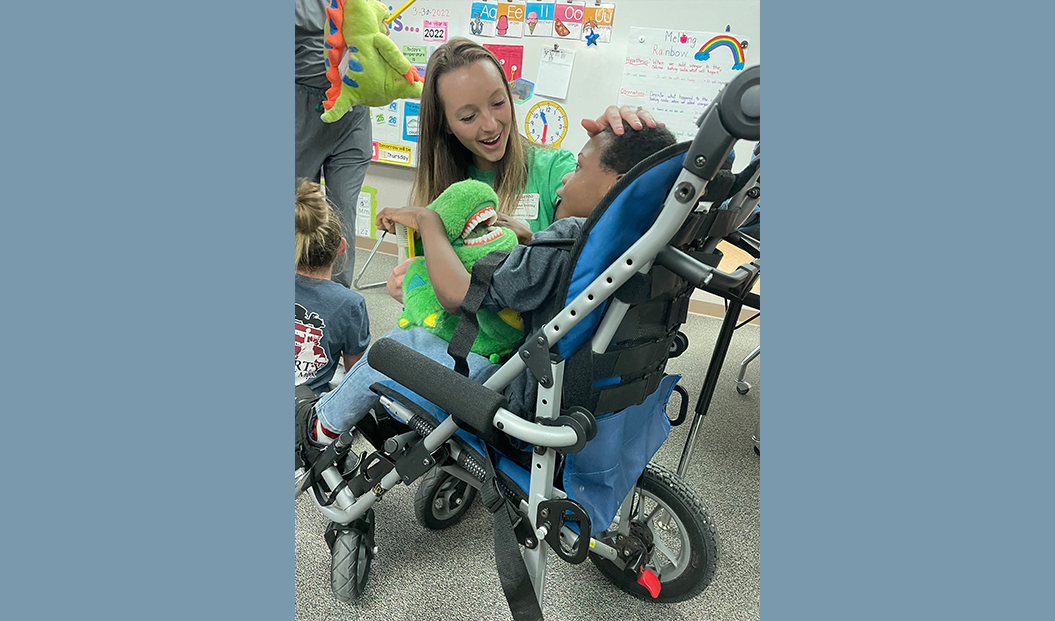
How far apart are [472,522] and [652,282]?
0.91 metres

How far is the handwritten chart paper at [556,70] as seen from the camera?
3.30 feet

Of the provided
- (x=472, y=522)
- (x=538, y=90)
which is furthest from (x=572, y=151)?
(x=472, y=522)

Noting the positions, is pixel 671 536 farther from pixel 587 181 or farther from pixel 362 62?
pixel 362 62

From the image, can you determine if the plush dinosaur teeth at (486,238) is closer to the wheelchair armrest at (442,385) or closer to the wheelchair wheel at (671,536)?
the wheelchair armrest at (442,385)

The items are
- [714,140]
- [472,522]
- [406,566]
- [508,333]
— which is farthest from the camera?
[472,522]

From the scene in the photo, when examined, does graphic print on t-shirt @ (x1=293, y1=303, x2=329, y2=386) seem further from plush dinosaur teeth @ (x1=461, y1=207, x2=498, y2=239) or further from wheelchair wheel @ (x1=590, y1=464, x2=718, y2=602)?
wheelchair wheel @ (x1=590, y1=464, x2=718, y2=602)

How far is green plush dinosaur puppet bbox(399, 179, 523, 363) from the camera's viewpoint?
983mm

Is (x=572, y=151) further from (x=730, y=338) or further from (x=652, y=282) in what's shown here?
(x=730, y=338)

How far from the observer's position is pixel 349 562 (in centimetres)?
122

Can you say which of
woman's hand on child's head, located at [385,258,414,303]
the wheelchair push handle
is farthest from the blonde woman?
the wheelchair push handle

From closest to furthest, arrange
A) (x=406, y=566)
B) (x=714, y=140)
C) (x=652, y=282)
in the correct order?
(x=714, y=140), (x=652, y=282), (x=406, y=566)

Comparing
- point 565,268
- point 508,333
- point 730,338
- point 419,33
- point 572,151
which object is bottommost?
point 730,338

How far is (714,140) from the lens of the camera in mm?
676

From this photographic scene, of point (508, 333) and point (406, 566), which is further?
point (406, 566)
